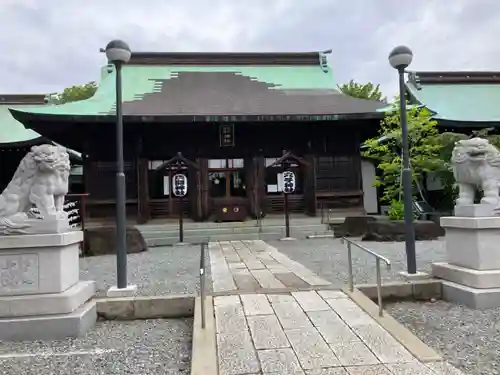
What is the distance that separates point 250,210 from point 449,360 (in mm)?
11275

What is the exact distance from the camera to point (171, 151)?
1429 centimetres

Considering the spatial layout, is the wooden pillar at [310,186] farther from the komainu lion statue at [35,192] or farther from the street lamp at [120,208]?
the komainu lion statue at [35,192]

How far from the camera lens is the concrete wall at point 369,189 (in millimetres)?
16864

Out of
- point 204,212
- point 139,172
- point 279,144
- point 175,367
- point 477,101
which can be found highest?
point 477,101

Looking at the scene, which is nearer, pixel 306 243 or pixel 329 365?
pixel 329 365

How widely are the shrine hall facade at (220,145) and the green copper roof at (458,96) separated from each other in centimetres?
361

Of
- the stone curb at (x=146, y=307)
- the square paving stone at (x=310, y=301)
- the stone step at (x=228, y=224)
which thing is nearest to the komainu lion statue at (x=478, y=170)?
the square paving stone at (x=310, y=301)

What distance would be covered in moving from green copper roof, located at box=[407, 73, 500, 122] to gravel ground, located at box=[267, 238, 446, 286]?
7.54 metres

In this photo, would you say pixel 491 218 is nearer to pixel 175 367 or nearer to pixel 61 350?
pixel 175 367

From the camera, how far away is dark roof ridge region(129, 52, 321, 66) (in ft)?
57.6

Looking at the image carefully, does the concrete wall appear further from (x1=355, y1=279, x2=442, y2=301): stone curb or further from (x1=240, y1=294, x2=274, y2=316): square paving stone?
(x1=240, y1=294, x2=274, y2=316): square paving stone

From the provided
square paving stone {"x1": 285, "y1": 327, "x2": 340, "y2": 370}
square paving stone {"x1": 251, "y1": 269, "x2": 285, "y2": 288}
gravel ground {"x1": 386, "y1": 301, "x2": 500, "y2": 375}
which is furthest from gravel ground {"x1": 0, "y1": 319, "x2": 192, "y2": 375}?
gravel ground {"x1": 386, "y1": 301, "x2": 500, "y2": 375}

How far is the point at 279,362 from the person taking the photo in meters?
2.98

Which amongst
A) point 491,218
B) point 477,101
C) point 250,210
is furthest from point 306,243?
point 477,101
